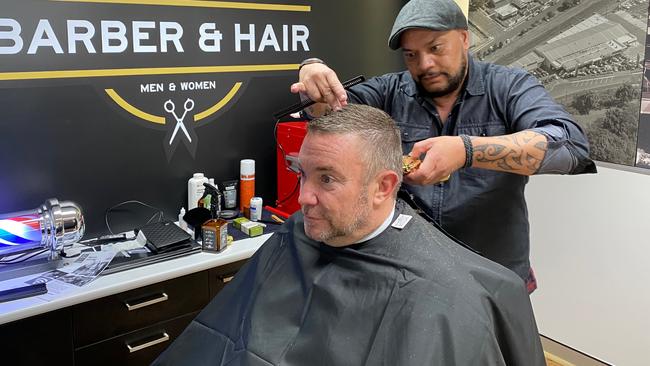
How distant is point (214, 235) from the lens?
2.14m

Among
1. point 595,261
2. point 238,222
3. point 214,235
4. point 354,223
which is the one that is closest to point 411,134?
point 354,223

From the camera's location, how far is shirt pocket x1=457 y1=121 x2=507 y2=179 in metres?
1.74

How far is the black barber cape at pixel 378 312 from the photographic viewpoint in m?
1.25

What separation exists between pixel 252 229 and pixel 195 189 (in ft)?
1.12

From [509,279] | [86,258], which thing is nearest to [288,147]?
[86,258]

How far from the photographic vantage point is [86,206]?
2.27 meters

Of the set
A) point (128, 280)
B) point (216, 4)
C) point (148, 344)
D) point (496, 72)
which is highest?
point (216, 4)

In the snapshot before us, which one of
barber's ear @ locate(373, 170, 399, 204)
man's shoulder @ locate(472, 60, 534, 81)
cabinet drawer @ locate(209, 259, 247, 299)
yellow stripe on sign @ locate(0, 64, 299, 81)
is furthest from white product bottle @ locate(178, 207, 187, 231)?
man's shoulder @ locate(472, 60, 534, 81)

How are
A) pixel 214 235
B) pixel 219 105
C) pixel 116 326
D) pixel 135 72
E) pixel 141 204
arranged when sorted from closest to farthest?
1. pixel 116 326
2. pixel 214 235
3. pixel 135 72
4. pixel 141 204
5. pixel 219 105

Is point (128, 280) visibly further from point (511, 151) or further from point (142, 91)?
point (511, 151)

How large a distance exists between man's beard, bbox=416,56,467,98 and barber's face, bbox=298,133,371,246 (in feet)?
1.76

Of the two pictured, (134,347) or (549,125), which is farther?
(134,347)

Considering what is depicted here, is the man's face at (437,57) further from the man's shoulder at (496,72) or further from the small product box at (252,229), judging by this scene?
the small product box at (252,229)

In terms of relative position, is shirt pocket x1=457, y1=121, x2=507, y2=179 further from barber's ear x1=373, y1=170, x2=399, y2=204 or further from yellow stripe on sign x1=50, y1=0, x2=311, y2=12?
yellow stripe on sign x1=50, y1=0, x2=311, y2=12
